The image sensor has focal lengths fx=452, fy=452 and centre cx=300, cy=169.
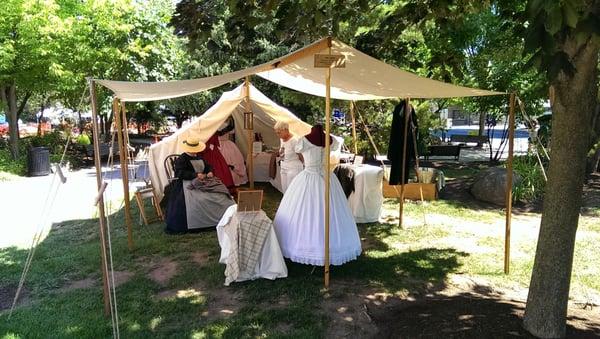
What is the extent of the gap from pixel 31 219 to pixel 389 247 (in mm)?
5754

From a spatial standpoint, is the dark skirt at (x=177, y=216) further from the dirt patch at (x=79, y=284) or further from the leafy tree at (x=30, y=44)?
the leafy tree at (x=30, y=44)

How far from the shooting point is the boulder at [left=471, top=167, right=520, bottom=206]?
8383mm

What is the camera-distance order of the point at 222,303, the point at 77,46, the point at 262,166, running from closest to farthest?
1. the point at 222,303
2. the point at 262,166
3. the point at 77,46

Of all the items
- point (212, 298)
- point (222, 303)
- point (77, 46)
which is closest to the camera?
point (222, 303)

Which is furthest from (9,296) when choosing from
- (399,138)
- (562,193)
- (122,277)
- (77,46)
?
(77,46)

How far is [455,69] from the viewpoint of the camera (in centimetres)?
552

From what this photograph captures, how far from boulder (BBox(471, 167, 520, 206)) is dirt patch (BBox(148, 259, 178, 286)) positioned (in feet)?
19.8

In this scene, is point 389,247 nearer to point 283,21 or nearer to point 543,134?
point 283,21

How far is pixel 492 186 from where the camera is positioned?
854 centimetres

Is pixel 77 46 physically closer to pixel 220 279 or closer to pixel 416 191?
pixel 416 191

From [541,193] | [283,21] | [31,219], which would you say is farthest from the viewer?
[541,193]

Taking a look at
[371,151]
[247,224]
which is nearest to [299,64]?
[247,224]

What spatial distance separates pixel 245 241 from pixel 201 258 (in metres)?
1.12

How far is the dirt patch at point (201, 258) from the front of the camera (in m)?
5.22
